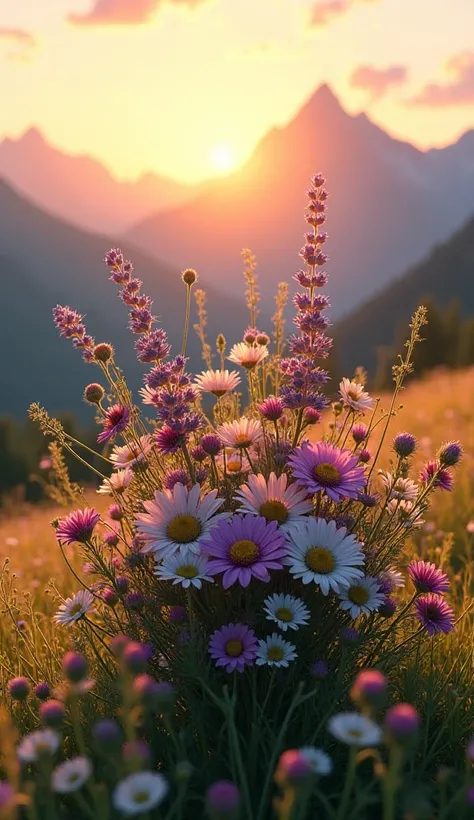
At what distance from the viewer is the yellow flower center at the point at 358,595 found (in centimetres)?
216

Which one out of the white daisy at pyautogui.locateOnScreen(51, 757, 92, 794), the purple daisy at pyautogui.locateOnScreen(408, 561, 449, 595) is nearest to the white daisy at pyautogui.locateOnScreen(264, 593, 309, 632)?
the purple daisy at pyautogui.locateOnScreen(408, 561, 449, 595)

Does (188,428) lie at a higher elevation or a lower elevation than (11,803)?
higher

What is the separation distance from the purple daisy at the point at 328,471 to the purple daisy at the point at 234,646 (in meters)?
0.48

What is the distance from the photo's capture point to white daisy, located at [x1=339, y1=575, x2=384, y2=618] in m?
2.14

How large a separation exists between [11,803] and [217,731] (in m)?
1.12

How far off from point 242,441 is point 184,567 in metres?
0.52

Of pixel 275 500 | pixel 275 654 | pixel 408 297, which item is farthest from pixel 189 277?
pixel 408 297

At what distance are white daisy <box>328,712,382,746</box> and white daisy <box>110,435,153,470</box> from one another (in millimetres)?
1425

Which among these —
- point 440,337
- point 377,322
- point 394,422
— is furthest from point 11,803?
point 377,322

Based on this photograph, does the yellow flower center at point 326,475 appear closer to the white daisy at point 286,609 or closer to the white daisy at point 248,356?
the white daisy at point 286,609

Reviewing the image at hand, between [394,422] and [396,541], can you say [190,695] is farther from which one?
[394,422]

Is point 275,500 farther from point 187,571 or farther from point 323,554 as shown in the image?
point 187,571

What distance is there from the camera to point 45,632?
3.44 metres

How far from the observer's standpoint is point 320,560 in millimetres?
2055
